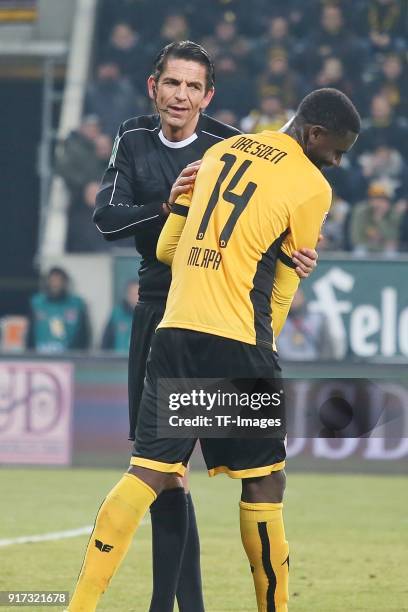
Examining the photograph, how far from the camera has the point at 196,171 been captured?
17.7 feet

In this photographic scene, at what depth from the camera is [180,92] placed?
5.82 m

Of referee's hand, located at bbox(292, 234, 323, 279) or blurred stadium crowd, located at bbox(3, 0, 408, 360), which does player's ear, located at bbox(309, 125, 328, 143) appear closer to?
referee's hand, located at bbox(292, 234, 323, 279)

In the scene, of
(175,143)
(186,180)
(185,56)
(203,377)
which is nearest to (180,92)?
(185,56)

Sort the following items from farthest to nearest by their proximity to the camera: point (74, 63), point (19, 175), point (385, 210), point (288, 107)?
point (19, 175) < point (74, 63) < point (288, 107) < point (385, 210)

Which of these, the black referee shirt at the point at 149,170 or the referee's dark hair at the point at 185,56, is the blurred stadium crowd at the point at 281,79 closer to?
the black referee shirt at the point at 149,170

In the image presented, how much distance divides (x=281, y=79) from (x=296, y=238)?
44.2ft

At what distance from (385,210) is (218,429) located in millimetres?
11208

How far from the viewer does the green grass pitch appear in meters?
6.93

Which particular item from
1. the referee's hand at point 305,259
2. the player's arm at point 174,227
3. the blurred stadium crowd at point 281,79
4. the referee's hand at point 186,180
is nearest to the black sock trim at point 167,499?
the player's arm at point 174,227

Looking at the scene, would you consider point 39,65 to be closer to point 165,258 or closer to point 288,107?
point 288,107

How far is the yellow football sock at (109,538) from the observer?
514 cm

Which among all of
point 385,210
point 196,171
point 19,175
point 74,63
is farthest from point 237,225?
point 19,175

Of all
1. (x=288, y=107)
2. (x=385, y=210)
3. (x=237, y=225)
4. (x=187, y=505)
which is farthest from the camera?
(x=288, y=107)

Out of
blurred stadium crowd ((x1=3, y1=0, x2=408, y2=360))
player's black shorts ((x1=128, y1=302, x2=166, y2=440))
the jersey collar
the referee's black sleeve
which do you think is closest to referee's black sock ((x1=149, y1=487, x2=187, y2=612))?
player's black shorts ((x1=128, y1=302, x2=166, y2=440))
